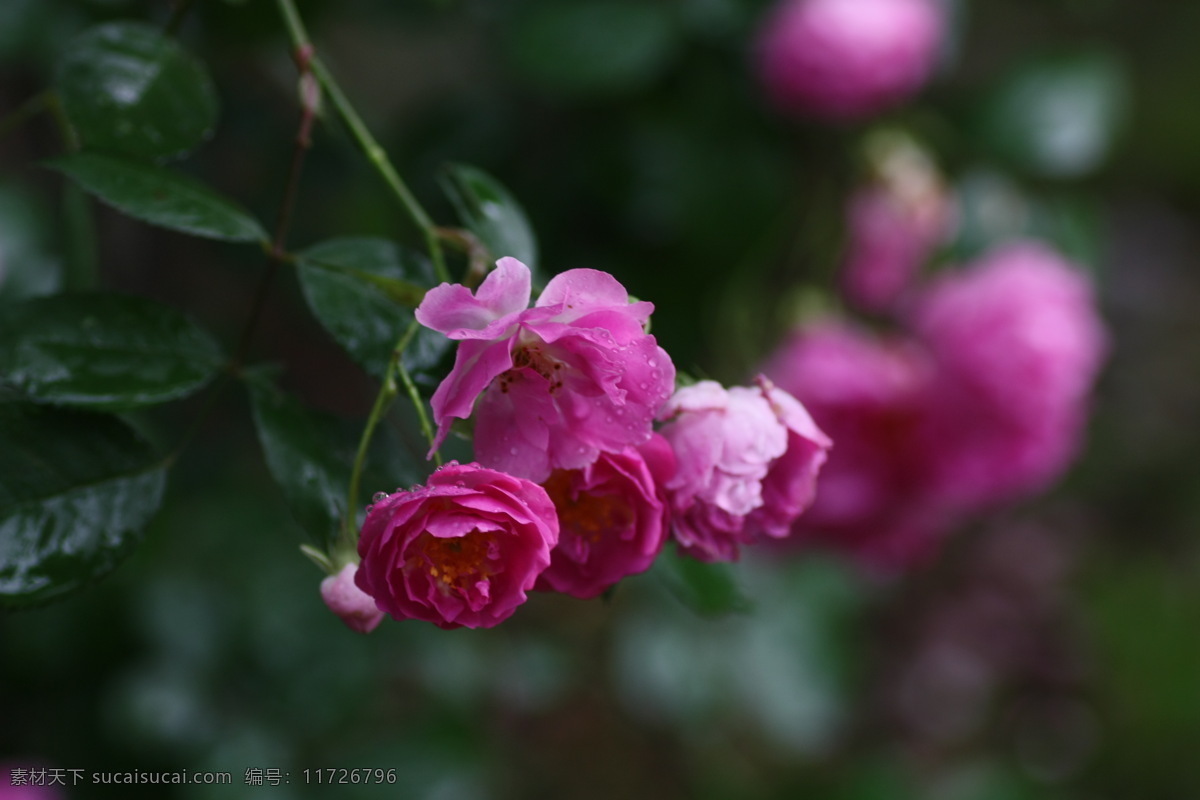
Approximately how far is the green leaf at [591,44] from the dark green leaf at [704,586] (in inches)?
20.1

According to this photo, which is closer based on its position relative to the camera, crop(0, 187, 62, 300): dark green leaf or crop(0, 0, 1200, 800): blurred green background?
crop(0, 187, 62, 300): dark green leaf

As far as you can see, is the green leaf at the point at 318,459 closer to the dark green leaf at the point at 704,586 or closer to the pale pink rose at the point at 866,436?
the dark green leaf at the point at 704,586

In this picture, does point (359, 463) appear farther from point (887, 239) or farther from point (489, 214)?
point (887, 239)

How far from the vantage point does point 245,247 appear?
32.2 inches

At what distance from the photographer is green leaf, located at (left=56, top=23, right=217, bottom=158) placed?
0.39 metres

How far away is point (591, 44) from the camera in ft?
2.77

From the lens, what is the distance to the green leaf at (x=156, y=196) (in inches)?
14.0

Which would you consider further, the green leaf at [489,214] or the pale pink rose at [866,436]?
the pale pink rose at [866,436]

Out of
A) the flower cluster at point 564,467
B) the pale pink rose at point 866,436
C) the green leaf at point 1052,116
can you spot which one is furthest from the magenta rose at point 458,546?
the green leaf at point 1052,116

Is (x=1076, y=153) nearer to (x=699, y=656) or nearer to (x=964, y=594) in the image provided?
(x=699, y=656)

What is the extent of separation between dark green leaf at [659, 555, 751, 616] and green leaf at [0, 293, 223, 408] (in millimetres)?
218

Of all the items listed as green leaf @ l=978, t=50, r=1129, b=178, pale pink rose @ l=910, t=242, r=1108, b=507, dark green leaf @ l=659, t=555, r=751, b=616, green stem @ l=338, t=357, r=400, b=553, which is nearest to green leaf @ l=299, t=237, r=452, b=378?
green stem @ l=338, t=357, r=400, b=553

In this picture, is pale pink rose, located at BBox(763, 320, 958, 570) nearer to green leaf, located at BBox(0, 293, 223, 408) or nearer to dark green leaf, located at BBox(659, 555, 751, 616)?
dark green leaf, located at BBox(659, 555, 751, 616)

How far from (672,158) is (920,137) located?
267mm
